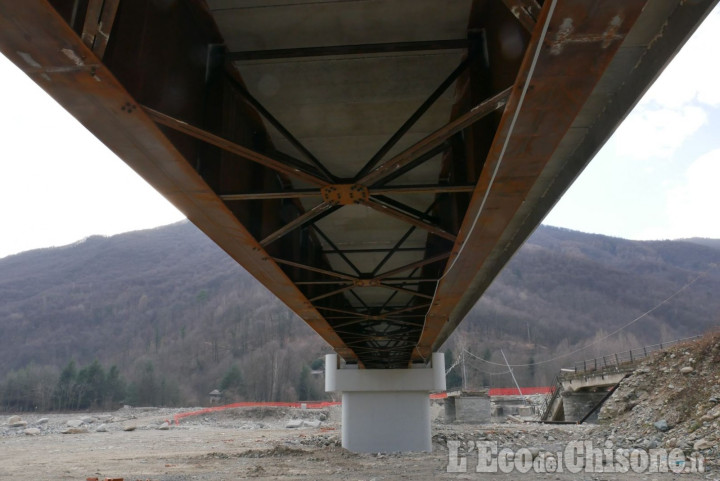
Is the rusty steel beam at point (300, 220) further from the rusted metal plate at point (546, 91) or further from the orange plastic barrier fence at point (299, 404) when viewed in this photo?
the orange plastic barrier fence at point (299, 404)

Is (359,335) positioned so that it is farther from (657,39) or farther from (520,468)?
(657,39)

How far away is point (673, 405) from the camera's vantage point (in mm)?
22141

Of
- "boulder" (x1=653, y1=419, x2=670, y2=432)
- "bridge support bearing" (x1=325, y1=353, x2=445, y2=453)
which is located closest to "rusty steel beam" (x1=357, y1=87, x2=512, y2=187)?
"bridge support bearing" (x1=325, y1=353, x2=445, y2=453)

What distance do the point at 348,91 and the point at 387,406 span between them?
1901 centimetres

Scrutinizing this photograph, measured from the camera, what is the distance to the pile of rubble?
1766cm

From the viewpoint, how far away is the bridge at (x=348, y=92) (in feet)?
11.0

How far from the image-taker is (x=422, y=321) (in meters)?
15.1

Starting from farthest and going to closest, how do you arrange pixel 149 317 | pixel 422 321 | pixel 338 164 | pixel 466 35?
pixel 149 317, pixel 422 321, pixel 338 164, pixel 466 35

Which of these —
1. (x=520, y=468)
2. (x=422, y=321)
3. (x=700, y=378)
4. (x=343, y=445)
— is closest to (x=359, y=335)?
(x=422, y=321)

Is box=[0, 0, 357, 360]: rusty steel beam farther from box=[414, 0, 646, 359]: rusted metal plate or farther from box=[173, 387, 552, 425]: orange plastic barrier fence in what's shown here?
box=[173, 387, 552, 425]: orange plastic barrier fence

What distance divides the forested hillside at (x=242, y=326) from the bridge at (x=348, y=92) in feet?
297

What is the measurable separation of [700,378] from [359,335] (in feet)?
50.3

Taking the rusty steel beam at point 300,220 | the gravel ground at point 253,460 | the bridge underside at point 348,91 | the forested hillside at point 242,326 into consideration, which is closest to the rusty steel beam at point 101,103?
the bridge underside at point 348,91

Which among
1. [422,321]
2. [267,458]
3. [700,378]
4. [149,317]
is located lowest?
[267,458]
